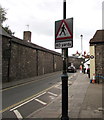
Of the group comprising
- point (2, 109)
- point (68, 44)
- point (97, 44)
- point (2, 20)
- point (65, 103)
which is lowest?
point (2, 109)

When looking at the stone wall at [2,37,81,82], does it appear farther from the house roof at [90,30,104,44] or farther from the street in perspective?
the house roof at [90,30,104,44]

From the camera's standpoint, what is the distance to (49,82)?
1830 cm

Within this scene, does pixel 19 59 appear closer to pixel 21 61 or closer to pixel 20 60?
pixel 20 60

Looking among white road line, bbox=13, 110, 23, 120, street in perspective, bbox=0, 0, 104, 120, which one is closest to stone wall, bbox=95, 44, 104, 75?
street in perspective, bbox=0, 0, 104, 120

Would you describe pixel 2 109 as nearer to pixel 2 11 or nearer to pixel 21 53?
pixel 21 53

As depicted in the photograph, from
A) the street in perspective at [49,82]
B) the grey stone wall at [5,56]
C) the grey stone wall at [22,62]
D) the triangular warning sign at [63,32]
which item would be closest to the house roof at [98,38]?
the street in perspective at [49,82]

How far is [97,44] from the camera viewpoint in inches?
647

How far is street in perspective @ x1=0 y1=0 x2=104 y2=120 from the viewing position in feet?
17.4

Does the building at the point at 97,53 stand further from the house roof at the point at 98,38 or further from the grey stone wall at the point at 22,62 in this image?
the grey stone wall at the point at 22,62

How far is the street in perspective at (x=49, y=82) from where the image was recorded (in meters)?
5.30

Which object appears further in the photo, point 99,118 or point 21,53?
point 21,53

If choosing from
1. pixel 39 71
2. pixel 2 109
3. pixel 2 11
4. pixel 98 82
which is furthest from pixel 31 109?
pixel 2 11

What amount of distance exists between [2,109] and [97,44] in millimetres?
12007

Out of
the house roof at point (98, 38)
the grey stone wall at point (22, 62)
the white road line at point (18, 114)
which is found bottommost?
the white road line at point (18, 114)
